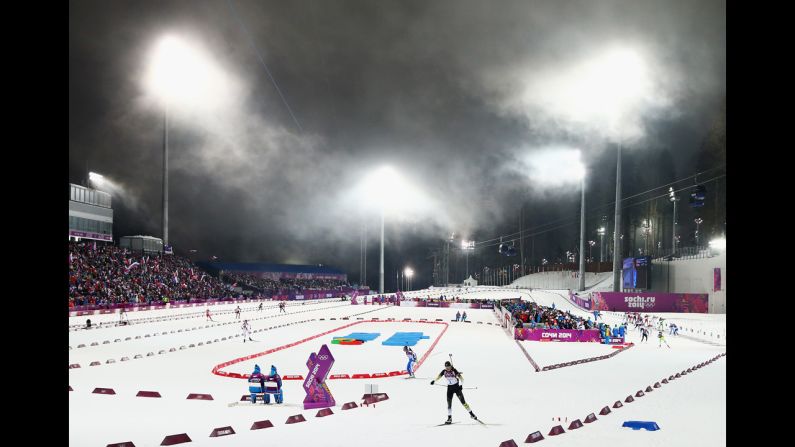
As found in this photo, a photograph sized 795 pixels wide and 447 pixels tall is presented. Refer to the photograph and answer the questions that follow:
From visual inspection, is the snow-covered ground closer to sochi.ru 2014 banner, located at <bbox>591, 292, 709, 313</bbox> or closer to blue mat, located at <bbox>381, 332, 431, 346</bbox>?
blue mat, located at <bbox>381, 332, 431, 346</bbox>

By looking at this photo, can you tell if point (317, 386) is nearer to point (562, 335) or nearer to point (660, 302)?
point (562, 335)

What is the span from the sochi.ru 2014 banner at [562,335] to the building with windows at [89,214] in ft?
179

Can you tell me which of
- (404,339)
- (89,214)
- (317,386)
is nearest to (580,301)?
(404,339)

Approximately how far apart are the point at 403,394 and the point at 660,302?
4332cm

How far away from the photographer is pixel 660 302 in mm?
52062

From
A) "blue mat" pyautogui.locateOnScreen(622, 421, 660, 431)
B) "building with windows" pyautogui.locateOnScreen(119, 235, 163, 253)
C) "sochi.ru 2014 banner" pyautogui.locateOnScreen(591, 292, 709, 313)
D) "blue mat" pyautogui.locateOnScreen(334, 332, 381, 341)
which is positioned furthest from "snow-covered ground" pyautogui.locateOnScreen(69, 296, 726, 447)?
"building with windows" pyautogui.locateOnScreen(119, 235, 163, 253)

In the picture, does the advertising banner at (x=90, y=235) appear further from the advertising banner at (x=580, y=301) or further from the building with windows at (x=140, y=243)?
the advertising banner at (x=580, y=301)

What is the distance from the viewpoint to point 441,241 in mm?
139375

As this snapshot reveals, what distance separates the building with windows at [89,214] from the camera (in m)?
65.4

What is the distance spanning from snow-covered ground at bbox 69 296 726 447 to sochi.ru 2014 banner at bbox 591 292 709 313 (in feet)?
75.6
